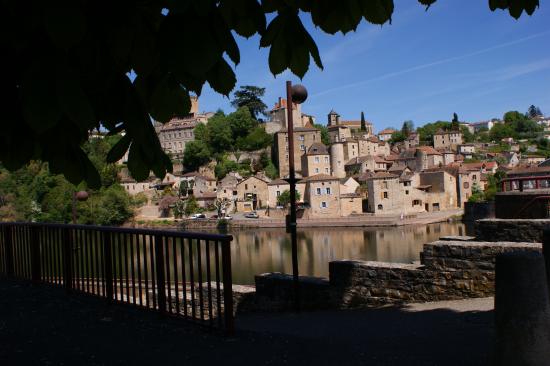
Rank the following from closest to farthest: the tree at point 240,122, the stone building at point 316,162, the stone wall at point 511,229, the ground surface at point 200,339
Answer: the ground surface at point 200,339 → the stone wall at point 511,229 → the stone building at point 316,162 → the tree at point 240,122

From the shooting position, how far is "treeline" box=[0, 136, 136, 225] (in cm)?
5325

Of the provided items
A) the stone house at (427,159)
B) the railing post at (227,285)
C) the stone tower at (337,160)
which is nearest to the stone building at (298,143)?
the stone tower at (337,160)

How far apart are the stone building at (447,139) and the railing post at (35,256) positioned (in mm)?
110028

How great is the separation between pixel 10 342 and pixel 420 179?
6892 centimetres

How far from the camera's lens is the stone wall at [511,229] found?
7.83 metres

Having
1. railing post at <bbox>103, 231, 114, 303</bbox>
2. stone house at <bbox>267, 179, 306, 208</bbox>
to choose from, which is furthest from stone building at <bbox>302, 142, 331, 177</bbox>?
railing post at <bbox>103, 231, 114, 303</bbox>

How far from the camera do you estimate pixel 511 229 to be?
8148 millimetres

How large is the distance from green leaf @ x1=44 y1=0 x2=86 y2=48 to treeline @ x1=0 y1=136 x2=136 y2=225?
50.6 meters

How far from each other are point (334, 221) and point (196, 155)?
130 ft

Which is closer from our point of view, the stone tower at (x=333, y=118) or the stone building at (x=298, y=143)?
the stone building at (x=298, y=143)

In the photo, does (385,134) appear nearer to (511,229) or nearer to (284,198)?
(284,198)

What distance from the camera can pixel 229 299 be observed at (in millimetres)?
4832

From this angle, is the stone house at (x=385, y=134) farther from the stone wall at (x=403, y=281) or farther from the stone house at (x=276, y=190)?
the stone wall at (x=403, y=281)

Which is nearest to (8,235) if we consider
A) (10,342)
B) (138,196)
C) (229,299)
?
(10,342)
